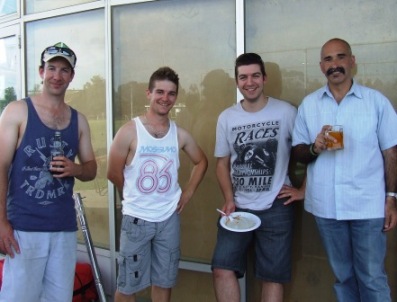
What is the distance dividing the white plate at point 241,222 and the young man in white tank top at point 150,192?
350mm

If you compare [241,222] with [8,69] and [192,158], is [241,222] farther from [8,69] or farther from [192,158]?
[8,69]

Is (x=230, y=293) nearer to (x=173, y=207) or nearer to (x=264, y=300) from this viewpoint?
(x=264, y=300)

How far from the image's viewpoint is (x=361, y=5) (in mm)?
2990

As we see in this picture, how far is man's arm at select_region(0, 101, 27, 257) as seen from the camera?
7.79 ft

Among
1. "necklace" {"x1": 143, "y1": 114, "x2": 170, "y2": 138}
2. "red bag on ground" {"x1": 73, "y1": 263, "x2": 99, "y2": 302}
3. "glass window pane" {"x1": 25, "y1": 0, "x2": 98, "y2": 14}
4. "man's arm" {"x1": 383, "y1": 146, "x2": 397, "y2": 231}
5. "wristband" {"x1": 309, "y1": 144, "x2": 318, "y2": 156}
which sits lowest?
"red bag on ground" {"x1": 73, "y1": 263, "x2": 99, "y2": 302}

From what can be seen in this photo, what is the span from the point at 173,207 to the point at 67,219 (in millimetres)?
719

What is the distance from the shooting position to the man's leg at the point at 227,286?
299cm

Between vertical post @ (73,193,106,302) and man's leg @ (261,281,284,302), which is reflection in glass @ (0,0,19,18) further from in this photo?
man's leg @ (261,281,284,302)

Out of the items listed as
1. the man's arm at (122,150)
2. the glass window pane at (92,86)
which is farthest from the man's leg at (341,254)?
the glass window pane at (92,86)

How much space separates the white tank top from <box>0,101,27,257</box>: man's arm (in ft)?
2.52

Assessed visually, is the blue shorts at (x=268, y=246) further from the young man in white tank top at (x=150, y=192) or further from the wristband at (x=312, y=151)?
the wristband at (x=312, y=151)

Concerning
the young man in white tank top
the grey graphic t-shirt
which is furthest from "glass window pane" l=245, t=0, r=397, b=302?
the young man in white tank top

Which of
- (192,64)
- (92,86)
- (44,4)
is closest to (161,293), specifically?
(192,64)

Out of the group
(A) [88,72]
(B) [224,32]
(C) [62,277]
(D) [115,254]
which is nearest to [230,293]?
(C) [62,277]
